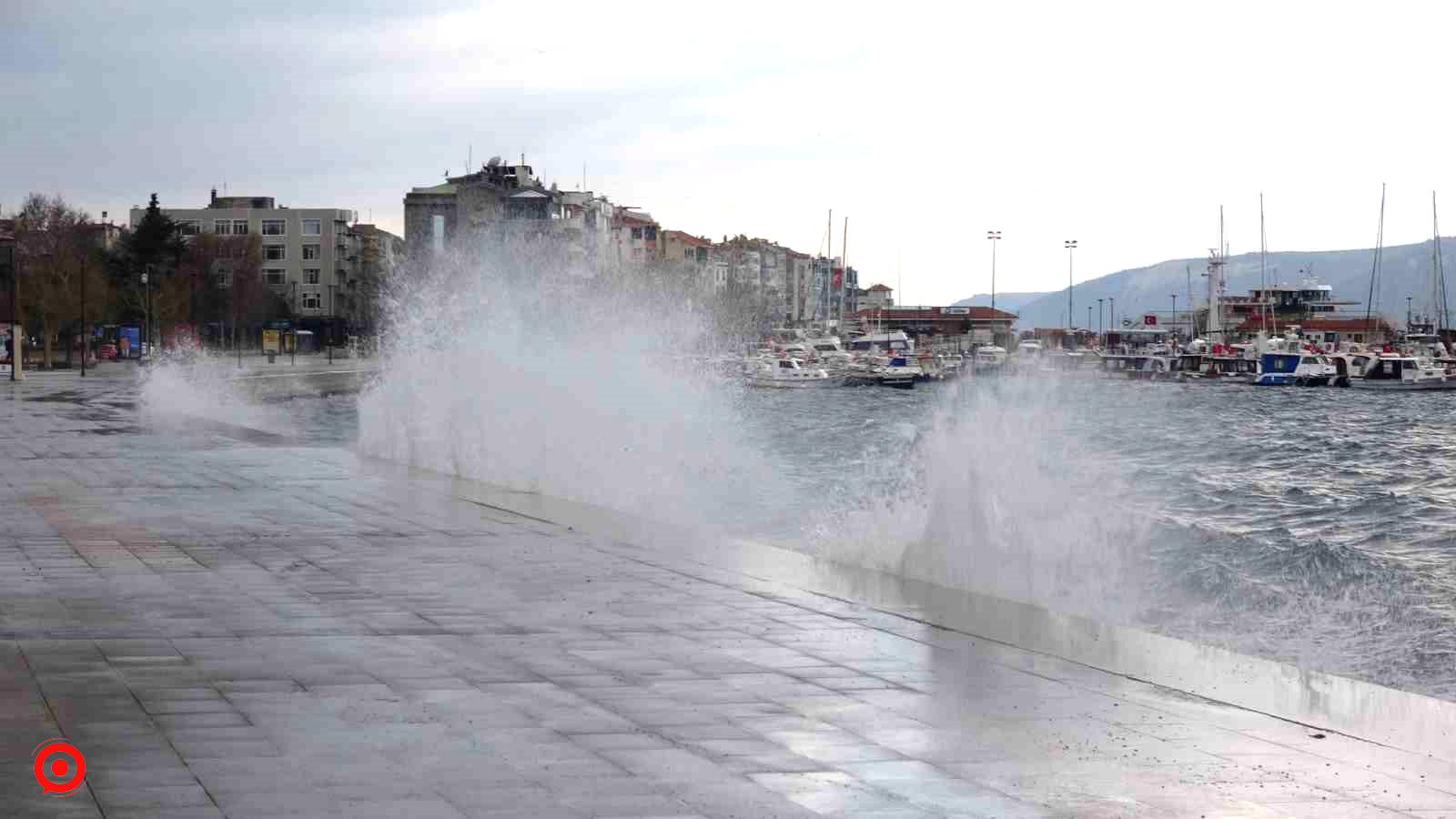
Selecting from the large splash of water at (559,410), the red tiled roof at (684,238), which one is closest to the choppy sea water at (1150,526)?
the large splash of water at (559,410)

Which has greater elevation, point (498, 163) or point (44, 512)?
point (498, 163)

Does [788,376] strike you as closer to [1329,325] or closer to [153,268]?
[153,268]

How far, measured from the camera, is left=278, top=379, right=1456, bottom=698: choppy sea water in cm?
Answer: 1284

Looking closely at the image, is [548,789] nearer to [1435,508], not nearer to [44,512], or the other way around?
[44,512]

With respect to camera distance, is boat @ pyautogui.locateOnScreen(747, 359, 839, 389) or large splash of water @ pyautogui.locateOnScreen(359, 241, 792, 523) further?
boat @ pyautogui.locateOnScreen(747, 359, 839, 389)

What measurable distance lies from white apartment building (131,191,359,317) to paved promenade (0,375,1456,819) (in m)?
140

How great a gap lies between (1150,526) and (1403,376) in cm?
8833

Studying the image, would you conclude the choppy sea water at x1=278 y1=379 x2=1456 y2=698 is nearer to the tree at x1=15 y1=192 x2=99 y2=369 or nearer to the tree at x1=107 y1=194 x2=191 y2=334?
the tree at x1=15 y1=192 x2=99 y2=369

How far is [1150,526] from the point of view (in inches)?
838

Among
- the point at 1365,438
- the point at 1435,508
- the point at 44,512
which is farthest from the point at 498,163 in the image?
the point at 44,512

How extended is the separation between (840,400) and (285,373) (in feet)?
90.2

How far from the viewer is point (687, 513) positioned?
1988 cm

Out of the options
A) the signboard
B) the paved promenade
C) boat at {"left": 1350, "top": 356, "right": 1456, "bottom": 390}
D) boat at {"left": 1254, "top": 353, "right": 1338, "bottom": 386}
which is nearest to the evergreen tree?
the signboard

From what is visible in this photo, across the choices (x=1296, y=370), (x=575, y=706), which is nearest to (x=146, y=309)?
(x=1296, y=370)
